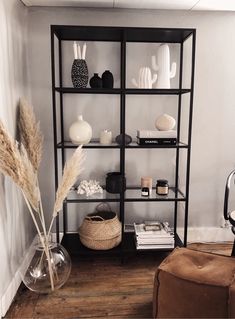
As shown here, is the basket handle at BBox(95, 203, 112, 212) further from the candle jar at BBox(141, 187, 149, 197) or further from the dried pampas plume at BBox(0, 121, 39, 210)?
the dried pampas plume at BBox(0, 121, 39, 210)

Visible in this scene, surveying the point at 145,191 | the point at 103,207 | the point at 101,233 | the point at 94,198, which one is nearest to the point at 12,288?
the point at 101,233

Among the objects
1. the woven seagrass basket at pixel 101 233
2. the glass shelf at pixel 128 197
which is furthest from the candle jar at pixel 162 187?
the woven seagrass basket at pixel 101 233

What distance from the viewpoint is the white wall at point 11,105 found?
1928 millimetres

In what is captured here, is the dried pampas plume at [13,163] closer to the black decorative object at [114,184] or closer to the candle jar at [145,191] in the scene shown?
the black decorative object at [114,184]

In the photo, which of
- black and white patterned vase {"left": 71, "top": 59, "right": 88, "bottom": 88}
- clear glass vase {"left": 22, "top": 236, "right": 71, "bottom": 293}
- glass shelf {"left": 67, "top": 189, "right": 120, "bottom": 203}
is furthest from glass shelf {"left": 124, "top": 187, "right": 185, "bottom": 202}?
black and white patterned vase {"left": 71, "top": 59, "right": 88, "bottom": 88}

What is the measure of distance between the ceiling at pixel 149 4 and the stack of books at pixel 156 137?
0.96 m

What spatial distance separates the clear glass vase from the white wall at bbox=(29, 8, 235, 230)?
2.11 feet

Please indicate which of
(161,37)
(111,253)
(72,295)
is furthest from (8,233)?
(161,37)

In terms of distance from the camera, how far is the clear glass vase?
2045mm

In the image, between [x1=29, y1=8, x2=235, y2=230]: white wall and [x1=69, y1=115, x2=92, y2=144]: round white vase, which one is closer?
[x1=69, y1=115, x2=92, y2=144]: round white vase

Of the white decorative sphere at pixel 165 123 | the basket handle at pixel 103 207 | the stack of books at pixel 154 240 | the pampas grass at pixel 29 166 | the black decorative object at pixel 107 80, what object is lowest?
the stack of books at pixel 154 240

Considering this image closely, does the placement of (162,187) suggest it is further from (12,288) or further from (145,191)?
(12,288)

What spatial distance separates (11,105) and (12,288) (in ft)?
3.99

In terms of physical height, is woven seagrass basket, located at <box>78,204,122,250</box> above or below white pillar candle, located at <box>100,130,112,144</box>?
below
